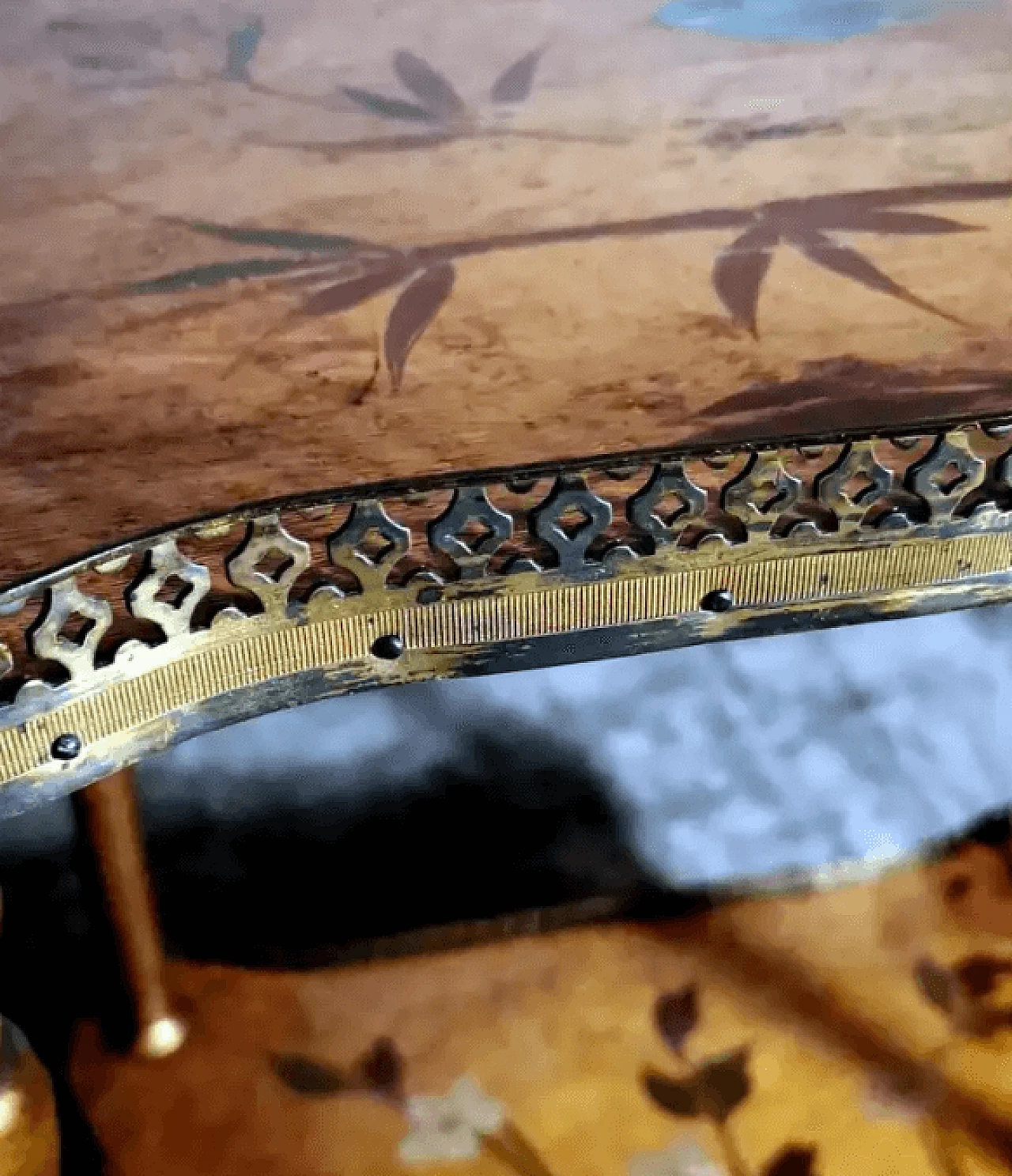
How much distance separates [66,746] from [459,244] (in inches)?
15.1

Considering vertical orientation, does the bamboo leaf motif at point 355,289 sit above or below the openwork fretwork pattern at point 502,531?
above

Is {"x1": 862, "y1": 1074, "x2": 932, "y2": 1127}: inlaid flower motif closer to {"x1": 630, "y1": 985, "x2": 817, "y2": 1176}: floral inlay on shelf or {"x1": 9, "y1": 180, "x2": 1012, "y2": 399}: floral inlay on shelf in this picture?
{"x1": 630, "y1": 985, "x2": 817, "y2": 1176}: floral inlay on shelf

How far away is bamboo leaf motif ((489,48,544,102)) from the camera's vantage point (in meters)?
0.95

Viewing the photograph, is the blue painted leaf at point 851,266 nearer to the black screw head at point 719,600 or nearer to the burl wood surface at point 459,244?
the burl wood surface at point 459,244

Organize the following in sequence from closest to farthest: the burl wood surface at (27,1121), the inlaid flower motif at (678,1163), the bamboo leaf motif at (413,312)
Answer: the bamboo leaf motif at (413,312)
the burl wood surface at (27,1121)
the inlaid flower motif at (678,1163)

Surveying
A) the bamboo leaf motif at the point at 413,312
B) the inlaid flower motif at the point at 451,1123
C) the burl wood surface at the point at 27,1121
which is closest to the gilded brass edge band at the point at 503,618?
the bamboo leaf motif at the point at 413,312

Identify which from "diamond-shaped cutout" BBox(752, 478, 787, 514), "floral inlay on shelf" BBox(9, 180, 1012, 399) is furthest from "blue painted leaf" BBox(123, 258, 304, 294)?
"diamond-shaped cutout" BBox(752, 478, 787, 514)

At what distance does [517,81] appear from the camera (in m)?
0.97

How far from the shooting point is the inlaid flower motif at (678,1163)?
982 mm

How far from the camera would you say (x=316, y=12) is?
3.57ft

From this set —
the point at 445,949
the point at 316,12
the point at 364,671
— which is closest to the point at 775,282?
the point at 364,671

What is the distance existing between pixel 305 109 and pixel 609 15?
0.29 m

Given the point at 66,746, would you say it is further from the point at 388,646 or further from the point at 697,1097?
the point at 697,1097

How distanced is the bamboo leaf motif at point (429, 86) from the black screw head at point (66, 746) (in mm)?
561
